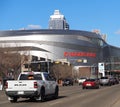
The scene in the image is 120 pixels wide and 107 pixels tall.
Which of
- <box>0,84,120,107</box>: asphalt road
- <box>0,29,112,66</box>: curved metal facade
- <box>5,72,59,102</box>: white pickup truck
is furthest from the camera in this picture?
<box>0,29,112,66</box>: curved metal facade

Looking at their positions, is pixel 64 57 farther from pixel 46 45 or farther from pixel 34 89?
pixel 34 89

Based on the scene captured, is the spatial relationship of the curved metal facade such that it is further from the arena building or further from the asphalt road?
the asphalt road

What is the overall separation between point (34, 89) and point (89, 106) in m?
4.68

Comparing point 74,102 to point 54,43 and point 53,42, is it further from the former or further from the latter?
point 54,43

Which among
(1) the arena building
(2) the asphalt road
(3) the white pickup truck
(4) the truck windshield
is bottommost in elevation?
(2) the asphalt road

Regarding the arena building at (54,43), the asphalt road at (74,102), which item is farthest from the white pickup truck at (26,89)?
the arena building at (54,43)

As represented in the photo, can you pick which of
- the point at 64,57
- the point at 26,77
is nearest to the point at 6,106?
the point at 26,77

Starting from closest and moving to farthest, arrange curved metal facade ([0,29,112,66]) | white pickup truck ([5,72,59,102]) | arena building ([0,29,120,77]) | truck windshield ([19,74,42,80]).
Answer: white pickup truck ([5,72,59,102]) < truck windshield ([19,74,42,80]) < arena building ([0,29,120,77]) < curved metal facade ([0,29,112,66])

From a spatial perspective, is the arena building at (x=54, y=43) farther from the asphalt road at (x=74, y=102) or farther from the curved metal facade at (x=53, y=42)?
the asphalt road at (x=74, y=102)

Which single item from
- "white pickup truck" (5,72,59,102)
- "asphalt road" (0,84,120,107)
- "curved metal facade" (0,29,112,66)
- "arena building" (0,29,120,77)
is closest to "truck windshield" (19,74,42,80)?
"white pickup truck" (5,72,59,102)

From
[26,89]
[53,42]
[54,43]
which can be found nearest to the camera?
[26,89]

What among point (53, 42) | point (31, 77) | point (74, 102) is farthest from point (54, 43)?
point (74, 102)

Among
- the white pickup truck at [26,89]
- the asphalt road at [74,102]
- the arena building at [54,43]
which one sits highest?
the arena building at [54,43]

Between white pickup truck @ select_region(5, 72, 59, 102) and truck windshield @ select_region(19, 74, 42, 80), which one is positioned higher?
truck windshield @ select_region(19, 74, 42, 80)
